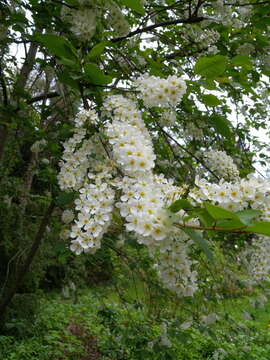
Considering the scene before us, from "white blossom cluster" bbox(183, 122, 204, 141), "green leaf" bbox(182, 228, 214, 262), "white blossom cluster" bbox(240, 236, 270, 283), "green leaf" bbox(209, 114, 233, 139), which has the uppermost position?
"white blossom cluster" bbox(183, 122, 204, 141)

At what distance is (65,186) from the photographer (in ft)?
5.37

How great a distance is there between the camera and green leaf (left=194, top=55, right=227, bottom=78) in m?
1.56

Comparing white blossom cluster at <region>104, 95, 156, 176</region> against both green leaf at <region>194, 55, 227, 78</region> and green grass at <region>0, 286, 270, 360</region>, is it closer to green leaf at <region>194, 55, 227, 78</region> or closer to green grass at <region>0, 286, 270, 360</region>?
green leaf at <region>194, 55, 227, 78</region>

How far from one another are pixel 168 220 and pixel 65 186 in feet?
2.33

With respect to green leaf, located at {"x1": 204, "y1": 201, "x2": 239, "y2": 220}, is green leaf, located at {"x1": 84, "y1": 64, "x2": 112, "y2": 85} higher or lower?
higher

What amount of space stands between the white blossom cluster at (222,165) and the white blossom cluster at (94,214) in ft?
→ 4.45

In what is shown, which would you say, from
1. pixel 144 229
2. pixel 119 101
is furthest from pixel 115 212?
pixel 119 101

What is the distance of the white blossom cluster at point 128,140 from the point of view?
1367mm

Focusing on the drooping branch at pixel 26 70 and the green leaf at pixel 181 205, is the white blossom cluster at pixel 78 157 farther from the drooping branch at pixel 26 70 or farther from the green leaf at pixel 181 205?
the drooping branch at pixel 26 70

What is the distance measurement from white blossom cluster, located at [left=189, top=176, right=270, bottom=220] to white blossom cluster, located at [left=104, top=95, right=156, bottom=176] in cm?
24

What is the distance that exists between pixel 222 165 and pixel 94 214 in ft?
4.86

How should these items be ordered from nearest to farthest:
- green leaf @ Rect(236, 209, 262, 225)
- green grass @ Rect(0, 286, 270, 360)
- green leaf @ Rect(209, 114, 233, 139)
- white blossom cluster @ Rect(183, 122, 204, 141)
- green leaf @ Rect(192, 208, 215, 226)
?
green leaf @ Rect(236, 209, 262, 225) < green leaf @ Rect(192, 208, 215, 226) < green leaf @ Rect(209, 114, 233, 139) < green grass @ Rect(0, 286, 270, 360) < white blossom cluster @ Rect(183, 122, 204, 141)

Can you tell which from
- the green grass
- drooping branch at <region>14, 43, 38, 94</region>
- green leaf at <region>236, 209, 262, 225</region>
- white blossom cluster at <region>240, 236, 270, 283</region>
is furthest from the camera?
drooping branch at <region>14, 43, 38, 94</region>

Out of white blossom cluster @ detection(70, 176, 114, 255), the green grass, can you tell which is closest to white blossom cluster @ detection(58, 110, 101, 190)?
white blossom cluster @ detection(70, 176, 114, 255)
